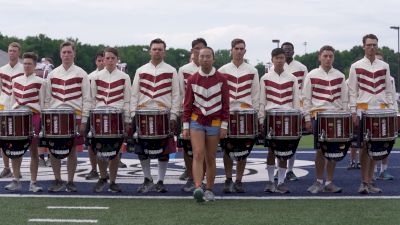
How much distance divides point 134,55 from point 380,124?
87.3 meters

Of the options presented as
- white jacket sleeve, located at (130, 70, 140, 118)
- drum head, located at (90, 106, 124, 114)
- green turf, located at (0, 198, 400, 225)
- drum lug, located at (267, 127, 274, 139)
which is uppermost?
white jacket sleeve, located at (130, 70, 140, 118)

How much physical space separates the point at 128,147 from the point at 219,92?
60.1 inches

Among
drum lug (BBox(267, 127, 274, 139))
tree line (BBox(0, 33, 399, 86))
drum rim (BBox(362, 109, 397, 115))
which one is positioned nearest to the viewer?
drum rim (BBox(362, 109, 397, 115))

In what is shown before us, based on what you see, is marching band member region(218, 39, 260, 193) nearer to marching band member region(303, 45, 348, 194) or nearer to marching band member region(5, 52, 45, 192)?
marching band member region(303, 45, 348, 194)

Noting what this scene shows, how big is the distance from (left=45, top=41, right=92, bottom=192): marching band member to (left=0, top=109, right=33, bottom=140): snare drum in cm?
45

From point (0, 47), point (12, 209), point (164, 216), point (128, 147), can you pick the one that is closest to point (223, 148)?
point (128, 147)

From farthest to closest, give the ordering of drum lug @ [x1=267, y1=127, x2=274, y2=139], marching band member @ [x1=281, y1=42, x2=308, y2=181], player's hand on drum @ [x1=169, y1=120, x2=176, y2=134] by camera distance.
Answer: marching band member @ [x1=281, y1=42, x2=308, y2=181]
player's hand on drum @ [x1=169, y1=120, x2=176, y2=134]
drum lug @ [x1=267, y1=127, x2=274, y2=139]

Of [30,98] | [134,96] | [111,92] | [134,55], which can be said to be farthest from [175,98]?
[134,55]

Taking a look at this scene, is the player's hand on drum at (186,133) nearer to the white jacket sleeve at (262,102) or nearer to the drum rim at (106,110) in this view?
the drum rim at (106,110)

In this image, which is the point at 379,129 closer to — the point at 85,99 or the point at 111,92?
the point at 111,92

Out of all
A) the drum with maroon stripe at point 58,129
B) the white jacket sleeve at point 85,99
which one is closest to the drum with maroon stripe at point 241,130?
the white jacket sleeve at point 85,99

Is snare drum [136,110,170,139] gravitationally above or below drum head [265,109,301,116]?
below

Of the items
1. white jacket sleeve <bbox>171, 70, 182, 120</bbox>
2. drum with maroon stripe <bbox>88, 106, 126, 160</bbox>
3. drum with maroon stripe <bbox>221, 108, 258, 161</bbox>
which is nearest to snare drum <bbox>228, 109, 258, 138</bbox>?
drum with maroon stripe <bbox>221, 108, 258, 161</bbox>

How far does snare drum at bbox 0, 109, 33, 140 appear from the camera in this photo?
8664mm
